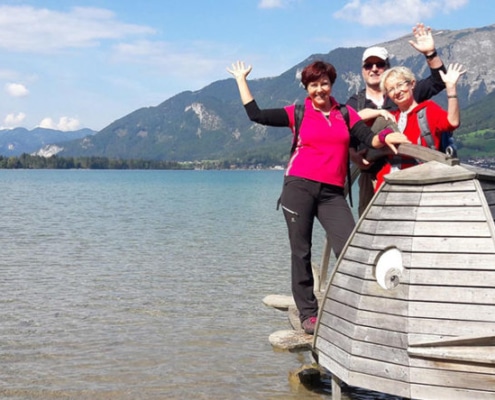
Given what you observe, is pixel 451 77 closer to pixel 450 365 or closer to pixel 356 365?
pixel 450 365

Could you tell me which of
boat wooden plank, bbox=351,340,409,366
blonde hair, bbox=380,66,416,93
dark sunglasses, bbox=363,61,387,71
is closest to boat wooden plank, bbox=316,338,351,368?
boat wooden plank, bbox=351,340,409,366

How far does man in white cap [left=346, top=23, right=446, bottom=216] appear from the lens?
749 centimetres

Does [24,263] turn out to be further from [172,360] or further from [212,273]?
[172,360]

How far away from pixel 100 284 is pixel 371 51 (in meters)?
12.4

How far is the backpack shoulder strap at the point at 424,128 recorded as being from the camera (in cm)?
691

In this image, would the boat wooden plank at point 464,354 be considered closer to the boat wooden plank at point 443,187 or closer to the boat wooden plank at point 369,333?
the boat wooden plank at point 369,333

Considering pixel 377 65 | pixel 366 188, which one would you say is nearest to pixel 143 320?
pixel 366 188

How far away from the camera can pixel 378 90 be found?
314 inches

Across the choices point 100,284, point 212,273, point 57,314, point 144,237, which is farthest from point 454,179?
point 144,237

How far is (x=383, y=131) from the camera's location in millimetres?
7074

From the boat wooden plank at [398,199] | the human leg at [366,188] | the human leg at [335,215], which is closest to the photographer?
the boat wooden plank at [398,199]

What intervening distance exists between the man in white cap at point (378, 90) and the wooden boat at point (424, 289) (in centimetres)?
106

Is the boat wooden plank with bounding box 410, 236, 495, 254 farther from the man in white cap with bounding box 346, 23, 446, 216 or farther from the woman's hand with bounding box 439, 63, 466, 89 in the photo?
the woman's hand with bounding box 439, 63, 466, 89

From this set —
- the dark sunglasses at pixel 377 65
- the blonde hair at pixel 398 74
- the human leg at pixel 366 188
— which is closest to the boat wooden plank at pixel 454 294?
the blonde hair at pixel 398 74
